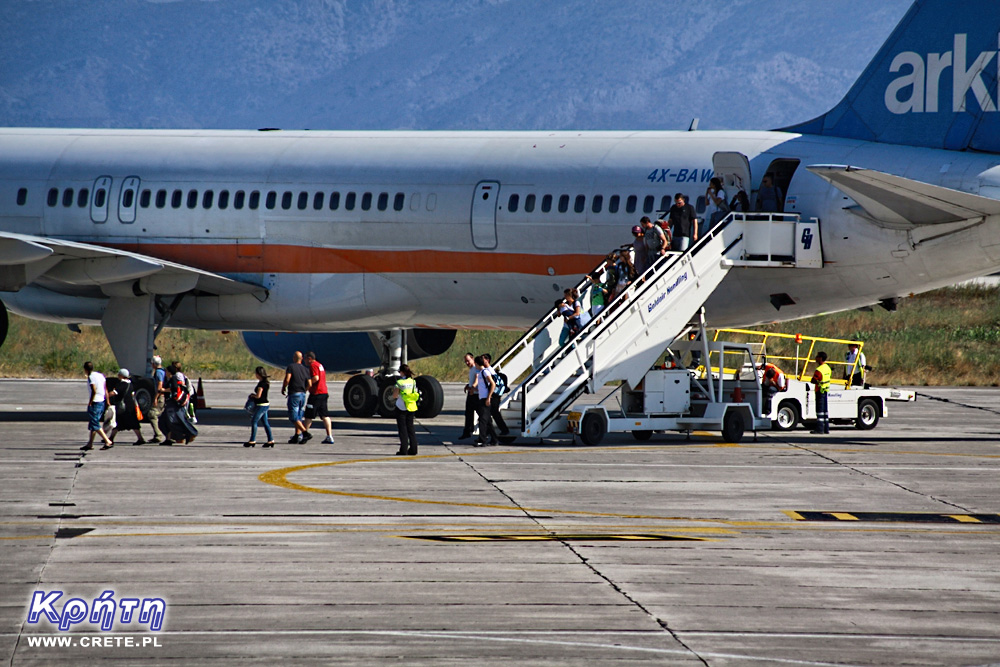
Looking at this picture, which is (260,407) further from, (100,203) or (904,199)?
(904,199)

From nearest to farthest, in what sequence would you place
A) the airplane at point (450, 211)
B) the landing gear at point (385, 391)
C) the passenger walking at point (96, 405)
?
the passenger walking at point (96, 405) < the airplane at point (450, 211) < the landing gear at point (385, 391)

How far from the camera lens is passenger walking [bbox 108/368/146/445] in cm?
2759

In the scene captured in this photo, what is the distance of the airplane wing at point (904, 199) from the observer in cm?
2645

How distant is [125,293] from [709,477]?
50.9 ft

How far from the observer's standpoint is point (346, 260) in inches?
1270

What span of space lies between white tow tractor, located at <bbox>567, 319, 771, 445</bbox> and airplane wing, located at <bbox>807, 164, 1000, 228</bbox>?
179 inches

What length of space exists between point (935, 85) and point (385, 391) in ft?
50.3

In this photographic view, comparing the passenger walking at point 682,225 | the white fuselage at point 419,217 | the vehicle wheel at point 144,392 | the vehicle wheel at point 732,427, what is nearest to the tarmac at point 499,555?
the vehicle wheel at point 732,427

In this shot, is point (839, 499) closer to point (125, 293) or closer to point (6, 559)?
point (6, 559)

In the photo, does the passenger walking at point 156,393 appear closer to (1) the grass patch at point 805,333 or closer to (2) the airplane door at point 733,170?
(2) the airplane door at point 733,170

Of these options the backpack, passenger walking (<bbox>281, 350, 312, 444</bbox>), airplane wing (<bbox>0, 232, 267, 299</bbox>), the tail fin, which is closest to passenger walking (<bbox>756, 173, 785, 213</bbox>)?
the tail fin

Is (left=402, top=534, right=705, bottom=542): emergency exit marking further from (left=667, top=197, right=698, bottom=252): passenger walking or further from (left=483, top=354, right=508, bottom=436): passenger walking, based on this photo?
(left=667, top=197, right=698, bottom=252): passenger walking

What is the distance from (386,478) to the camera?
73.7 feet

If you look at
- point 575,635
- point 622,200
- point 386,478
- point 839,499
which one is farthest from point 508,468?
point 575,635
